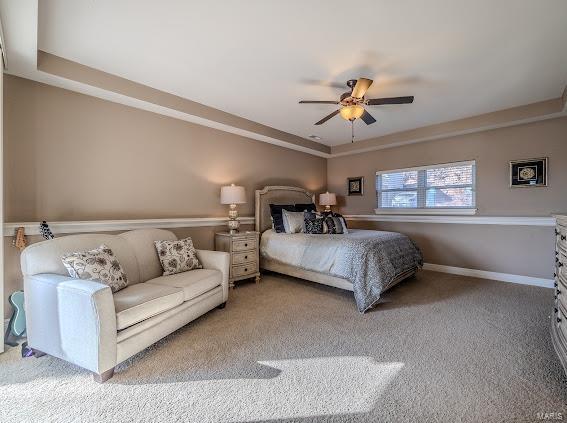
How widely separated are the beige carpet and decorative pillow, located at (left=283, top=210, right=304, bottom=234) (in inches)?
61.9

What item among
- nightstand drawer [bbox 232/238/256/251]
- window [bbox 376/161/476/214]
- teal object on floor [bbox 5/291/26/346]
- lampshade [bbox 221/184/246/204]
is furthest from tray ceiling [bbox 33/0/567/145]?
teal object on floor [bbox 5/291/26/346]

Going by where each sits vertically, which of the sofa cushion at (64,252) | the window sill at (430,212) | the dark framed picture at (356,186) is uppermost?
the dark framed picture at (356,186)

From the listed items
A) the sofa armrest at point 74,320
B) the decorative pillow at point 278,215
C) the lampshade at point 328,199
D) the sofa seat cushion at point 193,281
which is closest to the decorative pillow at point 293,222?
the decorative pillow at point 278,215

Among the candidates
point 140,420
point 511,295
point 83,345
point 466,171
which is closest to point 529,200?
point 466,171

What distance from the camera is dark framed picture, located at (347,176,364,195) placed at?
18.7 feet

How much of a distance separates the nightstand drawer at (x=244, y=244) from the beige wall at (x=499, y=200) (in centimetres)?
289

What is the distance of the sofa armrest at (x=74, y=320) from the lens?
5.71 ft

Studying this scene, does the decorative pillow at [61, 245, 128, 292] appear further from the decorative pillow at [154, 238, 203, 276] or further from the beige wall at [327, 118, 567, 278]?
the beige wall at [327, 118, 567, 278]

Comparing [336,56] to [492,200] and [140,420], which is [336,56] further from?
[492,200]

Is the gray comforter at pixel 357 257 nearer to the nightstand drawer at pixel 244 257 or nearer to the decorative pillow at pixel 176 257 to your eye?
the nightstand drawer at pixel 244 257

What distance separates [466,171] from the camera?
175 inches

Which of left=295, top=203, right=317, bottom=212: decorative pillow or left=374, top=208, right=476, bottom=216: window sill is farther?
left=295, top=203, right=317, bottom=212: decorative pillow

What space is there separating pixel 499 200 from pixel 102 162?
5.45m

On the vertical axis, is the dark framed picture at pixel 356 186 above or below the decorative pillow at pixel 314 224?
above
